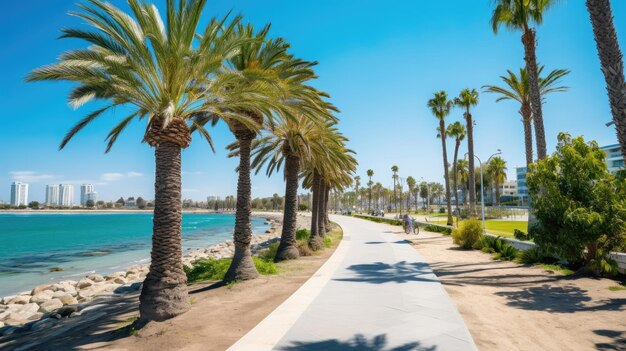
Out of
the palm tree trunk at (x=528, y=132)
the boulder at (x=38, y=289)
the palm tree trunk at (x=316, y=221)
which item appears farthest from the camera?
the palm tree trunk at (x=528, y=132)

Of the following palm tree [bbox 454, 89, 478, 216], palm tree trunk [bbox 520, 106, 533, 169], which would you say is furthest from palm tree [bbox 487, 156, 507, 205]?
palm tree trunk [bbox 520, 106, 533, 169]

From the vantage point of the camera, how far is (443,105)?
37.8 meters

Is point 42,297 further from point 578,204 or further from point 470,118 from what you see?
point 470,118

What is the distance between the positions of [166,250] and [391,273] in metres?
6.97

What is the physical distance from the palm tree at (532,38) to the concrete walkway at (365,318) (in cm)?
994

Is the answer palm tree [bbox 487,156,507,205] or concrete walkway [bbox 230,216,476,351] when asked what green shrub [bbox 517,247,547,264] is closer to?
concrete walkway [bbox 230,216,476,351]

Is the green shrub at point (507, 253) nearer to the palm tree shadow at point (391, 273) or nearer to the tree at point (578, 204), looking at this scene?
the tree at point (578, 204)

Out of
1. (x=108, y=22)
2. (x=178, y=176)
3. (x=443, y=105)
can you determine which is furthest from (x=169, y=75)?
(x=443, y=105)

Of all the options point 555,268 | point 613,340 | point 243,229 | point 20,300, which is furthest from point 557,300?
point 20,300

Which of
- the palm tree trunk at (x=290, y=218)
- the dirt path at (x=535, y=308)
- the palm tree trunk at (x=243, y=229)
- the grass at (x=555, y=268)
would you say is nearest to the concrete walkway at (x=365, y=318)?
the dirt path at (x=535, y=308)

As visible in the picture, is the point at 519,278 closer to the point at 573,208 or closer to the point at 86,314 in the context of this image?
the point at 573,208

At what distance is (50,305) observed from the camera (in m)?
12.9

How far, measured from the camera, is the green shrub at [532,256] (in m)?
12.9

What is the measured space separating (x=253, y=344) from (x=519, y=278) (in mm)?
9125
